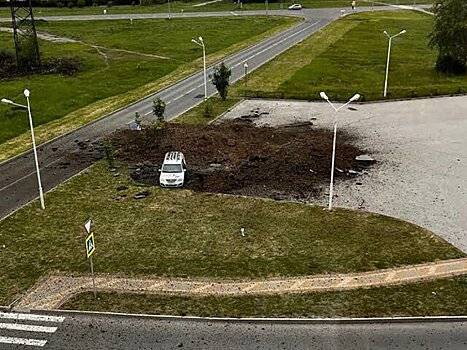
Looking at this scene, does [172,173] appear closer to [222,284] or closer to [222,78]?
[222,284]

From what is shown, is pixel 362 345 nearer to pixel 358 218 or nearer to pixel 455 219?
pixel 358 218

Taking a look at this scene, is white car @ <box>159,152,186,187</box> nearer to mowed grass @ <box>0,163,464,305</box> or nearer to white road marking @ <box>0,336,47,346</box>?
mowed grass @ <box>0,163,464,305</box>

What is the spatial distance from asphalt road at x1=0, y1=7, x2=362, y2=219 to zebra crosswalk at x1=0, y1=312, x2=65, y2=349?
1197 cm

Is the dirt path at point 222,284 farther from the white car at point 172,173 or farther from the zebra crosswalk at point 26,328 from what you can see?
the white car at point 172,173

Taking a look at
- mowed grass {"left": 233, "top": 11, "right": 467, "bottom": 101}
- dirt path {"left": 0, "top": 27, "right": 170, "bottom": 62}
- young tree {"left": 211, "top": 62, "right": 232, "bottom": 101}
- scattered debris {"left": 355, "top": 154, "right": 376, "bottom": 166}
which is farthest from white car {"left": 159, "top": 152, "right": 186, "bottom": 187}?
dirt path {"left": 0, "top": 27, "right": 170, "bottom": 62}

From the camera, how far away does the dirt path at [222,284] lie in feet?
84.2

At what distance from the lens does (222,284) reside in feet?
86.3

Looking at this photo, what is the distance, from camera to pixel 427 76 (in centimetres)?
7006

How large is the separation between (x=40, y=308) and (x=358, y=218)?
62.0 feet

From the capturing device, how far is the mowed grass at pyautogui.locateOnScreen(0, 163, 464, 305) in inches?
1099

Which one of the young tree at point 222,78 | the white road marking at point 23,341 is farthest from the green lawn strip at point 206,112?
the white road marking at point 23,341

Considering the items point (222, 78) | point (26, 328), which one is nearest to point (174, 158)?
point (26, 328)

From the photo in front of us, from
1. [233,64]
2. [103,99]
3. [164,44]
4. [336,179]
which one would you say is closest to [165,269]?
[336,179]

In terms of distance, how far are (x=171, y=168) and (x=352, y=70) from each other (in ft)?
140
